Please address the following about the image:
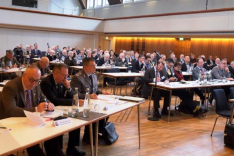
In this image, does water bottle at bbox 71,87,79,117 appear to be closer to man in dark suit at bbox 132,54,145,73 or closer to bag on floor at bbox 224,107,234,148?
bag on floor at bbox 224,107,234,148

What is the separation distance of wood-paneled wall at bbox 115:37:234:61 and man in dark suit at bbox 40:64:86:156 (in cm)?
1295

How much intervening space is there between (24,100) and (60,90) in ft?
2.59

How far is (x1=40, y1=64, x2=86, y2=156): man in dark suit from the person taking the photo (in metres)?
3.66

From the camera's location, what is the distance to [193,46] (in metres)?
16.2

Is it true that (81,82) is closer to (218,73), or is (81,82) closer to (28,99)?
(28,99)

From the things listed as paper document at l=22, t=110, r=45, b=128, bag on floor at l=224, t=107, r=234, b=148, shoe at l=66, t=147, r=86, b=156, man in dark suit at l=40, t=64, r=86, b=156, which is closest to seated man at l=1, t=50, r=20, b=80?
man in dark suit at l=40, t=64, r=86, b=156

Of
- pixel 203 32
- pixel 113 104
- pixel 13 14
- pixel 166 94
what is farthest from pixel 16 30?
pixel 113 104

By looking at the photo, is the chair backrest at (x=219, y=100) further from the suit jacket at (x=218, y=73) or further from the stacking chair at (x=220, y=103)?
the suit jacket at (x=218, y=73)

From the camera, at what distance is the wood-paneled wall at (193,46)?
15008 mm

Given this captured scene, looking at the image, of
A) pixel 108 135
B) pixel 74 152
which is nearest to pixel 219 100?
pixel 108 135

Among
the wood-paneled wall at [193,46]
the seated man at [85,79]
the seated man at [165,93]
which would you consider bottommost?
the seated man at [165,93]

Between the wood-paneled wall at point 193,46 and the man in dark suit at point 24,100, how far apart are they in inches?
537

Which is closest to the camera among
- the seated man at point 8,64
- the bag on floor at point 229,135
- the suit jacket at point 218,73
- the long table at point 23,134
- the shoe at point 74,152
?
the long table at point 23,134

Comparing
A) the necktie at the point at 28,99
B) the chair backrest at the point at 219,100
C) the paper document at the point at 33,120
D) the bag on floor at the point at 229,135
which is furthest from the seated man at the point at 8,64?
the bag on floor at the point at 229,135
